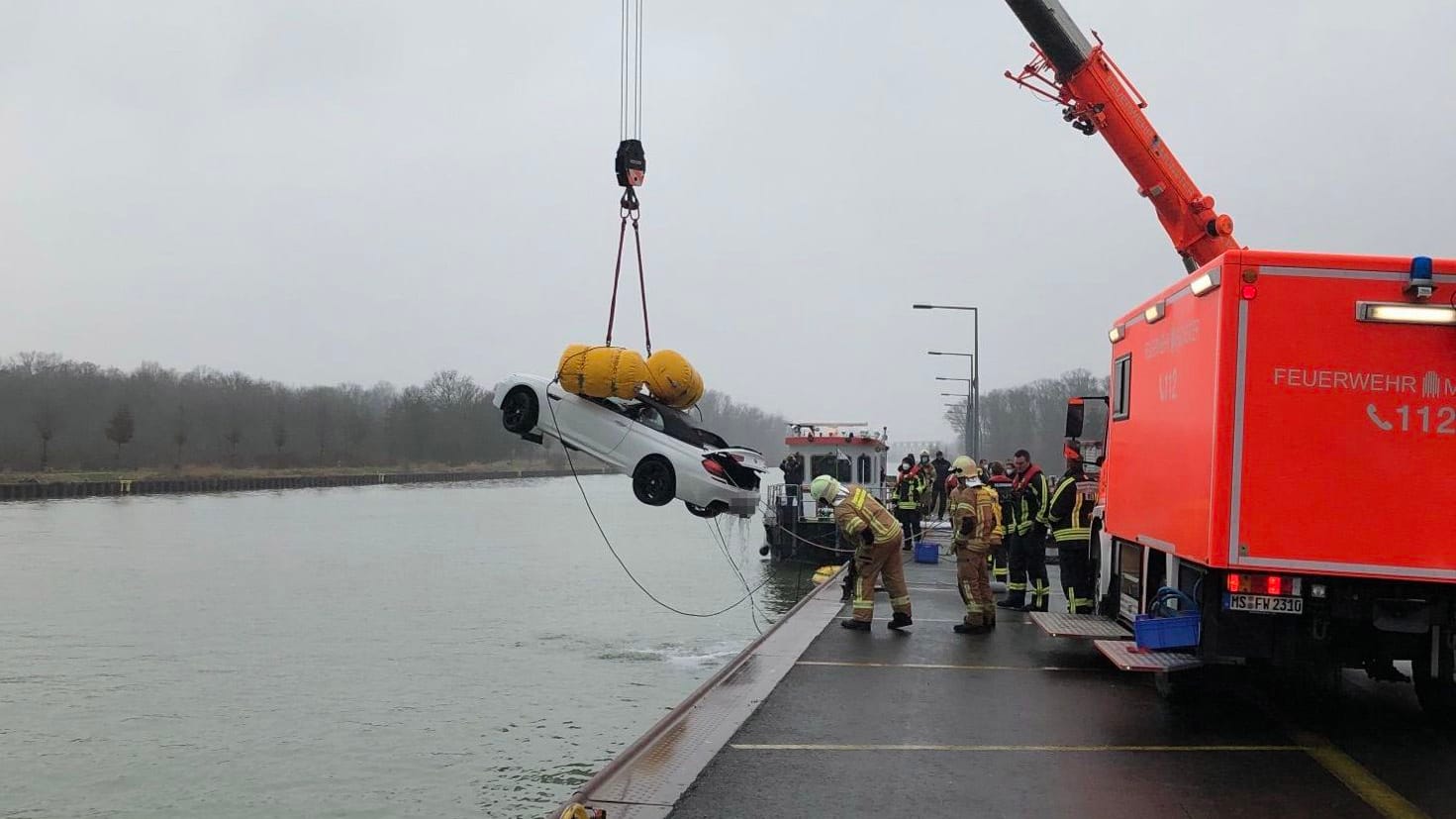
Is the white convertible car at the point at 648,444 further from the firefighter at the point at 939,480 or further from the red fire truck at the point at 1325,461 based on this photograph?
the firefighter at the point at 939,480

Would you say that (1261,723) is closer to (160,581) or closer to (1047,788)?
(1047,788)

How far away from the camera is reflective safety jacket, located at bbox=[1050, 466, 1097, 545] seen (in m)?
12.1

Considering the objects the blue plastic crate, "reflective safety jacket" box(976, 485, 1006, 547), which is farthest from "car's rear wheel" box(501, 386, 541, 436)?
the blue plastic crate

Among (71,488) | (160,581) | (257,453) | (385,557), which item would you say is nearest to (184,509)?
(71,488)

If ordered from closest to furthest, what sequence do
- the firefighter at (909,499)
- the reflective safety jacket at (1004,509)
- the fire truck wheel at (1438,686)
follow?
the fire truck wheel at (1438,686) → the reflective safety jacket at (1004,509) → the firefighter at (909,499)

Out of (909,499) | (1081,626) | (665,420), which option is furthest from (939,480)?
(1081,626)

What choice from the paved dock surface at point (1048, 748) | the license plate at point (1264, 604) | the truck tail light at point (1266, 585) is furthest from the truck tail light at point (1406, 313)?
the paved dock surface at point (1048, 748)

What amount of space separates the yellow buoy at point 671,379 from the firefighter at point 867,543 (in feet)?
5.01

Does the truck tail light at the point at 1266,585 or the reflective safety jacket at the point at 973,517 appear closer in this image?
the truck tail light at the point at 1266,585

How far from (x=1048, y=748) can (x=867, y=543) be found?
15.9ft

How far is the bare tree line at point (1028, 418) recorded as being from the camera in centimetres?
7688

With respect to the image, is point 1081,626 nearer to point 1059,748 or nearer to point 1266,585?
point 1059,748

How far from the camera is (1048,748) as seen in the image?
727 centimetres

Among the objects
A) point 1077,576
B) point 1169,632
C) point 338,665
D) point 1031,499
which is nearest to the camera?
point 1169,632
